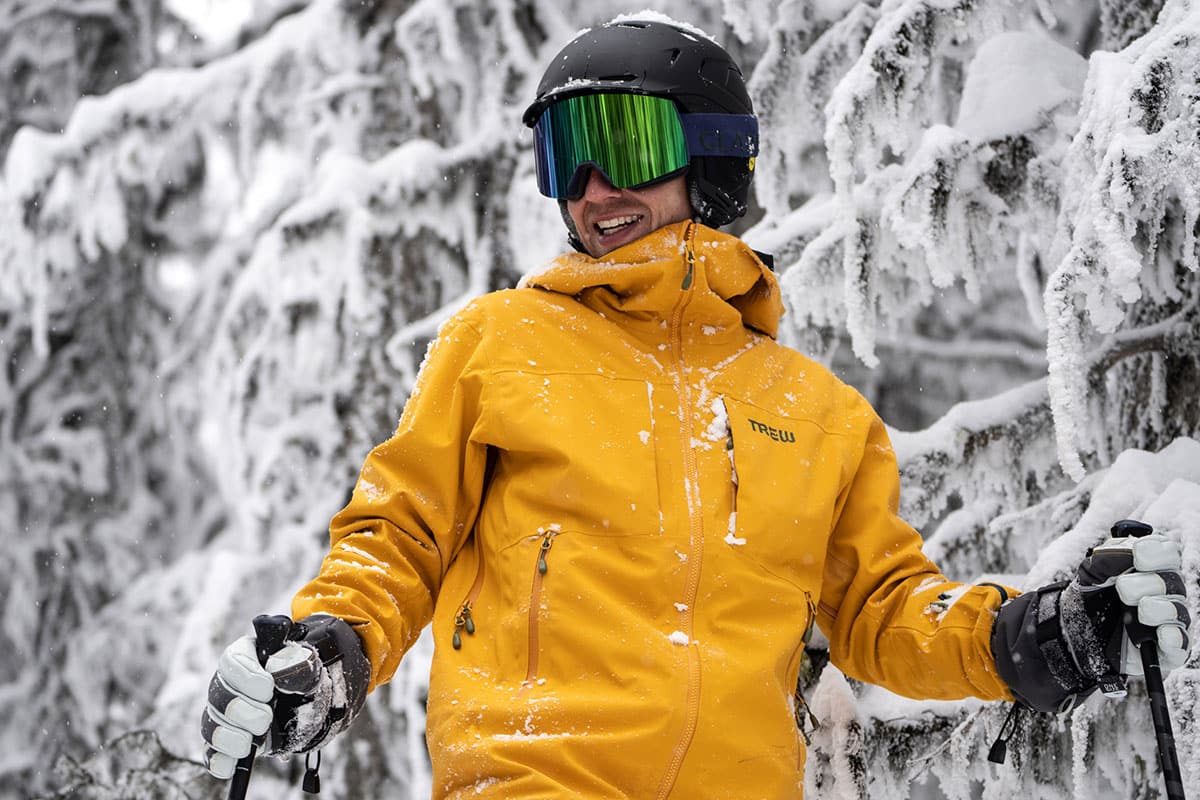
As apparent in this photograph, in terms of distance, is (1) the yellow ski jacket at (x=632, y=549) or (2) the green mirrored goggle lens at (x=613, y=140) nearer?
(1) the yellow ski jacket at (x=632, y=549)

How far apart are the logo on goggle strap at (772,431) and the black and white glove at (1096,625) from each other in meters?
0.53

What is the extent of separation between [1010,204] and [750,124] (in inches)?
31.7

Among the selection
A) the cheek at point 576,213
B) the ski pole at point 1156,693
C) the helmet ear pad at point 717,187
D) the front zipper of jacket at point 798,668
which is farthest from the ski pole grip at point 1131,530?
the cheek at point 576,213

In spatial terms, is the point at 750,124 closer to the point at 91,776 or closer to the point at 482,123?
the point at 91,776

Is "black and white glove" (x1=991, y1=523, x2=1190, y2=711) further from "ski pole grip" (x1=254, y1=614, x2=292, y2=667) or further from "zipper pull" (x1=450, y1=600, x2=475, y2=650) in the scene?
"ski pole grip" (x1=254, y1=614, x2=292, y2=667)

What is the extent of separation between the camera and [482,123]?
5977 millimetres

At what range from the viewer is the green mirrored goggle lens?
104 inches

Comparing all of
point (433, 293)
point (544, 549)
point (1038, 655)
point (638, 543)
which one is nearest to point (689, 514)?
point (638, 543)

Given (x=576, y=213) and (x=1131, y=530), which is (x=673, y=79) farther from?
(x=1131, y=530)

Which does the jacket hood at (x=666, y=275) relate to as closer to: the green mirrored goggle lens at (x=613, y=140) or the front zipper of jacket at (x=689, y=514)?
the front zipper of jacket at (x=689, y=514)

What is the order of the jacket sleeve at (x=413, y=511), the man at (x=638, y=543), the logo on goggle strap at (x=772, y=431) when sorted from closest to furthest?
the man at (x=638, y=543) < the jacket sleeve at (x=413, y=511) < the logo on goggle strap at (x=772, y=431)

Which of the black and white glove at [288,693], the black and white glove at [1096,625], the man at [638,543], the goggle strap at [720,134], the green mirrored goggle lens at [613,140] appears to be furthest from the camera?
the goggle strap at [720,134]

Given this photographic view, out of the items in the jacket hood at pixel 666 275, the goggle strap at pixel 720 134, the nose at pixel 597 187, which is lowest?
the jacket hood at pixel 666 275

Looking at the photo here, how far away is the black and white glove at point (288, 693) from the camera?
1.88 m
